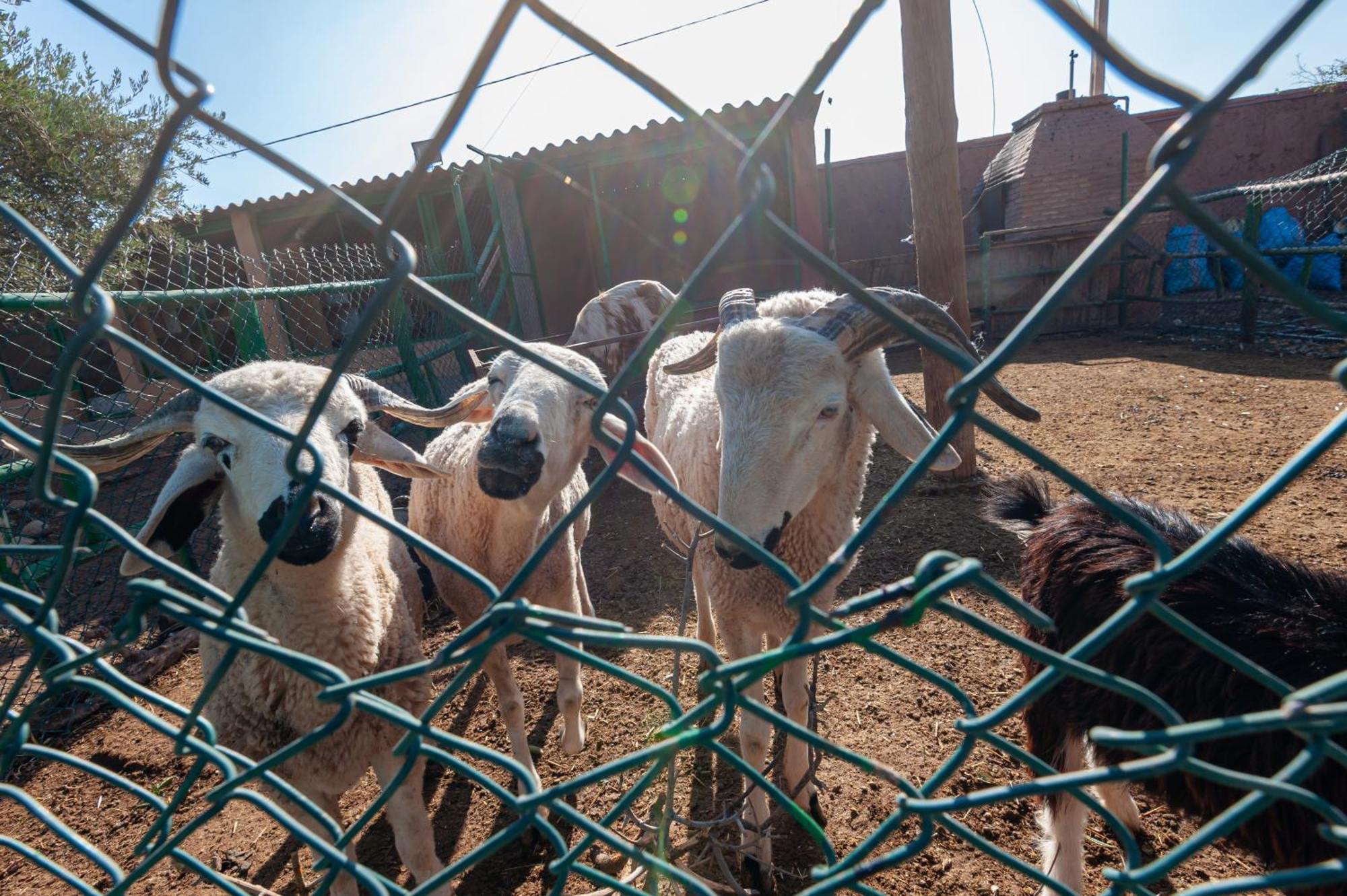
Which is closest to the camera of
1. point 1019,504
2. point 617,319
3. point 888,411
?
point 888,411

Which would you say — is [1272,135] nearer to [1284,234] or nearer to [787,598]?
[1284,234]

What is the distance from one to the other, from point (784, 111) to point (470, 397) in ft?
7.96

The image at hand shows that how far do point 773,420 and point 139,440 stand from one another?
204 centimetres

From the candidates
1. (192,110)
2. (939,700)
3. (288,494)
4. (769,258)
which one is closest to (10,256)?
(288,494)

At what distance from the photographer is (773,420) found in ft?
6.31

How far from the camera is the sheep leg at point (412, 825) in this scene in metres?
2.17

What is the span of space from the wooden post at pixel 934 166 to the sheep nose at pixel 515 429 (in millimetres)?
3228

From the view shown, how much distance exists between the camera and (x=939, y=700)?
3.11 meters

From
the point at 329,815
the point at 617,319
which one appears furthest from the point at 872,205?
the point at 329,815

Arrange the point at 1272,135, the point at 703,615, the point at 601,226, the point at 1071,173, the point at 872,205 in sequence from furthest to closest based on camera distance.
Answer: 1. the point at 872,205
2. the point at 1272,135
3. the point at 1071,173
4. the point at 601,226
5. the point at 703,615

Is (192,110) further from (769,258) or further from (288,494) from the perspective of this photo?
(769,258)

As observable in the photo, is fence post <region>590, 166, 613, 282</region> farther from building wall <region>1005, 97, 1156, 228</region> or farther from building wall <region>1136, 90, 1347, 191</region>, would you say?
building wall <region>1136, 90, 1347, 191</region>

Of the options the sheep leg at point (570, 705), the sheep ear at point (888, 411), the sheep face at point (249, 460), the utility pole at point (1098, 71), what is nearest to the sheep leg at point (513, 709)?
the sheep leg at point (570, 705)

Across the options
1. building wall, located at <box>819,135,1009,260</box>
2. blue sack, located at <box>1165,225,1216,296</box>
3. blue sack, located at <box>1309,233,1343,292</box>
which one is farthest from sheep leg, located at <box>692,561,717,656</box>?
building wall, located at <box>819,135,1009,260</box>
